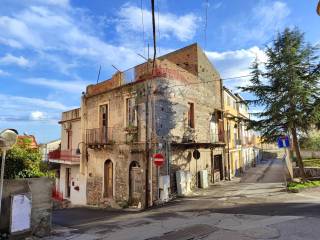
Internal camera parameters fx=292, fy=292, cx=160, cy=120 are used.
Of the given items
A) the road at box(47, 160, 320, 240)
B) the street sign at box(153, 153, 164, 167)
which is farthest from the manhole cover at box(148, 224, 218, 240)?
the street sign at box(153, 153, 164, 167)

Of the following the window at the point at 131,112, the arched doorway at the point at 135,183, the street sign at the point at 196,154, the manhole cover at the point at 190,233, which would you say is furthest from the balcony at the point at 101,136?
the manhole cover at the point at 190,233

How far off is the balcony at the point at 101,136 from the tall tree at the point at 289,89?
9027 millimetres

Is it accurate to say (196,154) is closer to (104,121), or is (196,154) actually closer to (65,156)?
(104,121)

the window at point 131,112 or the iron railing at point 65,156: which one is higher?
the window at point 131,112

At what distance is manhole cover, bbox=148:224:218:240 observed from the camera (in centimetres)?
793

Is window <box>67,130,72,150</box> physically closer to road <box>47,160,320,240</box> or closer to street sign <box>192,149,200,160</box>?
street sign <box>192,149,200,160</box>

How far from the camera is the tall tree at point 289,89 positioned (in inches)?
637

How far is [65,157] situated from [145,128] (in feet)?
31.8

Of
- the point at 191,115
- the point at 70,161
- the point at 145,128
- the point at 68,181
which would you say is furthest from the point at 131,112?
the point at 68,181

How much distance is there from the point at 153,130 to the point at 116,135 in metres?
3.04

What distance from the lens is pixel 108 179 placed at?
1864cm

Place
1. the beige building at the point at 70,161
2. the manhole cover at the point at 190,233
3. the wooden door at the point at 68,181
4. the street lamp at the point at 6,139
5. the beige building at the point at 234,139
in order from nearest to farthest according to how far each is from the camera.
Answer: the street lamp at the point at 6,139, the manhole cover at the point at 190,233, the beige building at the point at 70,161, the wooden door at the point at 68,181, the beige building at the point at 234,139

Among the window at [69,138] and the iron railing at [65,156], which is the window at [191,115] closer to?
the iron railing at [65,156]

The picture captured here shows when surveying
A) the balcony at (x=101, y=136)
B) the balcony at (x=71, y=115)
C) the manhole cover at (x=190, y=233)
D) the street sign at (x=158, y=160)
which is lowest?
the manhole cover at (x=190, y=233)
